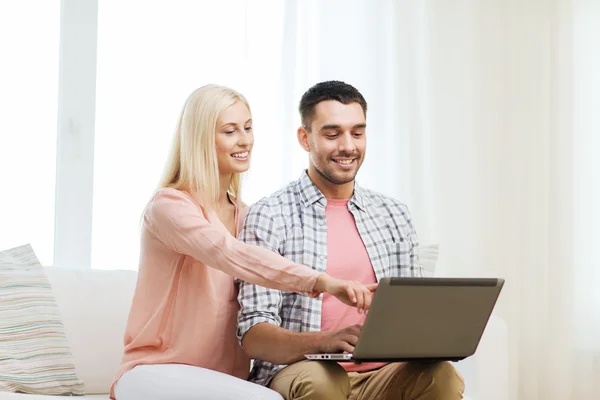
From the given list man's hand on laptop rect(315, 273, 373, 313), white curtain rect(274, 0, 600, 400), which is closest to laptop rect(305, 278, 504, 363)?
man's hand on laptop rect(315, 273, 373, 313)

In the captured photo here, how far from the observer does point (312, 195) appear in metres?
2.37

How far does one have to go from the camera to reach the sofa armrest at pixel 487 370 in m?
2.65

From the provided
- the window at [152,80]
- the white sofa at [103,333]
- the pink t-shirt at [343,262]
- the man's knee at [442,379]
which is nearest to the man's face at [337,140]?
the pink t-shirt at [343,262]

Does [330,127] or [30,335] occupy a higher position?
[330,127]

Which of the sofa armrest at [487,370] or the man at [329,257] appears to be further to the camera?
the sofa armrest at [487,370]

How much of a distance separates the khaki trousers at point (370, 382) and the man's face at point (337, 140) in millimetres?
575

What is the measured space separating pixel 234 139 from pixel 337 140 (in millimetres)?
310

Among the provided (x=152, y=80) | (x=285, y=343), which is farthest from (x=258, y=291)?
(x=152, y=80)

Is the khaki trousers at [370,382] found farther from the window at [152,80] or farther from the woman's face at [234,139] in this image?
the window at [152,80]

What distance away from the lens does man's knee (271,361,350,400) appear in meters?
1.85

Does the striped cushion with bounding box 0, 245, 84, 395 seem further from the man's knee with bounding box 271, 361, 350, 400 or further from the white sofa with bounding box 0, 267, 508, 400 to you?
the man's knee with bounding box 271, 361, 350, 400

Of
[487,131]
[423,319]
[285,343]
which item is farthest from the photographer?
[487,131]

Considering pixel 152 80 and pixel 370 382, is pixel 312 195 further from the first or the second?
pixel 152 80

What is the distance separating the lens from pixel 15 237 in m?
3.11
